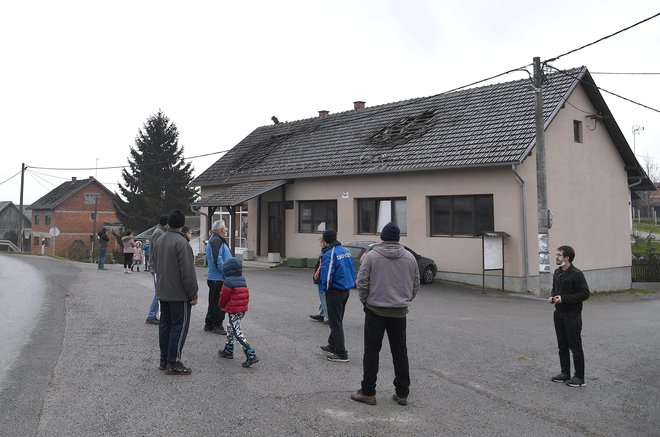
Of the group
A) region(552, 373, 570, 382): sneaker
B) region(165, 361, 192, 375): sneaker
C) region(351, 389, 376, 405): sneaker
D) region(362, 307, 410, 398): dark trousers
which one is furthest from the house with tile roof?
region(165, 361, 192, 375): sneaker

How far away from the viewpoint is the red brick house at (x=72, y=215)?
59.6 meters

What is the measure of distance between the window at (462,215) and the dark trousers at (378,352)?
12.2m

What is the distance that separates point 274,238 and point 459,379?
18807 mm

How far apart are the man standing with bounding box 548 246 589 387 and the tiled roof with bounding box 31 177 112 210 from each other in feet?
205

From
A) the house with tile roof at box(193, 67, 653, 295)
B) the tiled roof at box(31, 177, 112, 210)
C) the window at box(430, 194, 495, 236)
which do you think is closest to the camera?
the house with tile roof at box(193, 67, 653, 295)

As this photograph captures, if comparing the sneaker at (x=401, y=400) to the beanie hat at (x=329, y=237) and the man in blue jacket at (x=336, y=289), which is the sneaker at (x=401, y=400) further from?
the beanie hat at (x=329, y=237)

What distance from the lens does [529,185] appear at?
1691 centimetres

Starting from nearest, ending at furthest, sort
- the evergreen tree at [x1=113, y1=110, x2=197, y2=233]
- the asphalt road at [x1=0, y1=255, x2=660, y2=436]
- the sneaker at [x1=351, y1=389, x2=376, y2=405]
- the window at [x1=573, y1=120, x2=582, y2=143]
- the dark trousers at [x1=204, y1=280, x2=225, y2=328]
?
the asphalt road at [x1=0, y1=255, x2=660, y2=436]
the sneaker at [x1=351, y1=389, x2=376, y2=405]
the dark trousers at [x1=204, y1=280, x2=225, y2=328]
the window at [x1=573, y1=120, x2=582, y2=143]
the evergreen tree at [x1=113, y1=110, x2=197, y2=233]

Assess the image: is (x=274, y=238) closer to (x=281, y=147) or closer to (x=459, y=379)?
(x=281, y=147)

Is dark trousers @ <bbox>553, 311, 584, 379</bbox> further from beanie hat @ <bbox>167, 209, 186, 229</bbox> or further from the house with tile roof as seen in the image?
the house with tile roof

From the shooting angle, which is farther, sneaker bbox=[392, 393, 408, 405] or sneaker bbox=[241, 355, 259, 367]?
sneaker bbox=[241, 355, 259, 367]

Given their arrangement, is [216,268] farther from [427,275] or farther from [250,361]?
[427,275]

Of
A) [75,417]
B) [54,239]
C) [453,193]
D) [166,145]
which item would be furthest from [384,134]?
[54,239]

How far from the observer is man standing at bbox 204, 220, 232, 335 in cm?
774
